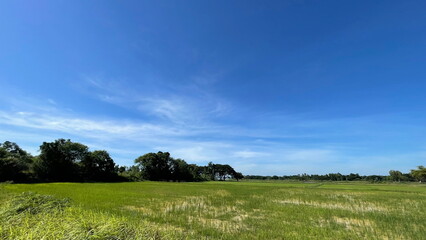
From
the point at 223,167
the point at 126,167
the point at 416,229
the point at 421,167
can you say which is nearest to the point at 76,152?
the point at 126,167

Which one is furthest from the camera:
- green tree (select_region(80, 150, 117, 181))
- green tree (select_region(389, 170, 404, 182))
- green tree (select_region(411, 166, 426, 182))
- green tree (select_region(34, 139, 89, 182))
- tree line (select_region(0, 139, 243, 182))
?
green tree (select_region(389, 170, 404, 182))

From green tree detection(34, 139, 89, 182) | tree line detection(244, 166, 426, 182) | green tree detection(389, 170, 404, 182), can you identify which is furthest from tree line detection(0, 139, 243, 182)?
green tree detection(389, 170, 404, 182)

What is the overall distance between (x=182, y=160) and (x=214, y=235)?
80.8 meters

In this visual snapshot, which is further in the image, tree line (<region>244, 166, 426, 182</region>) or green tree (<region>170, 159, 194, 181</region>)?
tree line (<region>244, 166, 426, 182</region>)

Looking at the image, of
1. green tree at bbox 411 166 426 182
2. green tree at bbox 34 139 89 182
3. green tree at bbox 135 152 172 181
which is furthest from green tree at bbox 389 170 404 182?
green tree at bbox 34 139 89 182

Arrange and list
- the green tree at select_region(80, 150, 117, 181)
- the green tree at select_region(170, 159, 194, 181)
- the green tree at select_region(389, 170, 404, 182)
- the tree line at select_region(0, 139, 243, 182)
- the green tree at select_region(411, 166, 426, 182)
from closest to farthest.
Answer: the tree line at select_region(0, 139, 243, 182) < the green tree at select_region(80, 150, 117, 181) < the green tree at select_region(170, 159, 194, 181) < the green tree at select_region(411, 166, 426, 182) < the green tree at select_region(389, 170, 404, 182)

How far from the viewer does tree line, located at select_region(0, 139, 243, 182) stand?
3974cm

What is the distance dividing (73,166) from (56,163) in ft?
12.9

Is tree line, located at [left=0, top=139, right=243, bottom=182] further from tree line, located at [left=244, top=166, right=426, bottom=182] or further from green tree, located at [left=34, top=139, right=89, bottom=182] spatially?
tree line, located at [left=244, top=166, right=426, bottom=182]

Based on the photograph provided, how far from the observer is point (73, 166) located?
Answer: 163 ft

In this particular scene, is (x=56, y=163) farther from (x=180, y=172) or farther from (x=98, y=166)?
(x=180, y=172)

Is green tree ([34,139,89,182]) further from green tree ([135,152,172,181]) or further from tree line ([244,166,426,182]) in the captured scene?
tree line ([244,166,426,182])

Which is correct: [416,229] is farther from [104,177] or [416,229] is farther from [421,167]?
[421,167]

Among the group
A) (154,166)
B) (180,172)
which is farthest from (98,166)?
(180,172)
